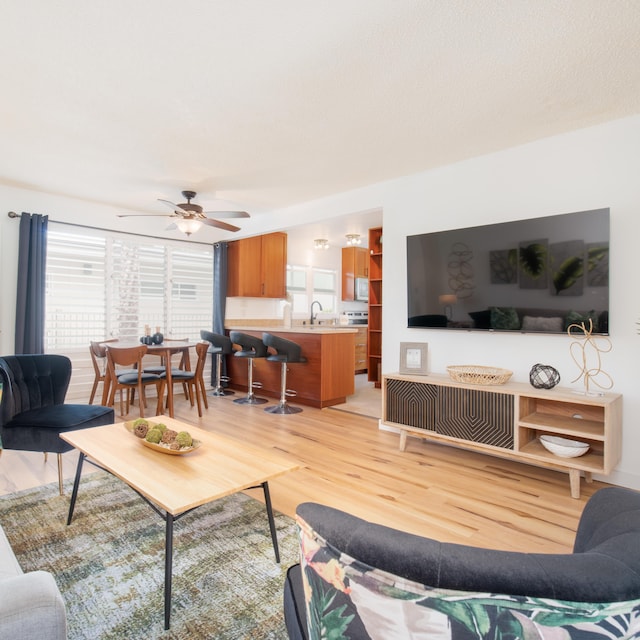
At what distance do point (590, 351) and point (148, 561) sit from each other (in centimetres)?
304

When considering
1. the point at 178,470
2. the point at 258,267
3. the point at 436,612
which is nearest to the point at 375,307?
the point at 258,267

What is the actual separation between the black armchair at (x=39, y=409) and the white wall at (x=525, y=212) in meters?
2.00

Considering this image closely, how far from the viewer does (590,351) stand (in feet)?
9.68

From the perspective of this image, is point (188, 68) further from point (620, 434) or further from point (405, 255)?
point (620, 434)

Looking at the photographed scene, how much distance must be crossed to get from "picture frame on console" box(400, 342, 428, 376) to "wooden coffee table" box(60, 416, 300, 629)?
1.93 meters

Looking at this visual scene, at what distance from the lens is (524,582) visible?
0.58 m

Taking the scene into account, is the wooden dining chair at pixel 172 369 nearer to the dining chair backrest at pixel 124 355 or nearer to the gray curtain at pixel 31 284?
the dining chair backrest at pixel 124 355

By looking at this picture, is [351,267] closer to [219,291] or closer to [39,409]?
[219,291]

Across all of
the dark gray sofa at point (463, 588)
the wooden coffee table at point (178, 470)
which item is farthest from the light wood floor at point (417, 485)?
the dark gray sofa at point (463, 588)

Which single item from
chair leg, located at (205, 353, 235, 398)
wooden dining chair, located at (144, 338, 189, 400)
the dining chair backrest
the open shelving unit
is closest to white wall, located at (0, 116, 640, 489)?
the dining chair backrest

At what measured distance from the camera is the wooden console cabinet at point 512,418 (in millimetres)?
2627

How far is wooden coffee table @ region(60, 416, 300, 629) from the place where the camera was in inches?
60.2

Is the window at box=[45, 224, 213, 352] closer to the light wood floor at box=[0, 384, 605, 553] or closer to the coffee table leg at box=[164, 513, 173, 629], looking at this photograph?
the light wood floor at box=[0, 384, 605, 553]

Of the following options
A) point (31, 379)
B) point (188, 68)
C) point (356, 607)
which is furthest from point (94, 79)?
point (356, 607)
